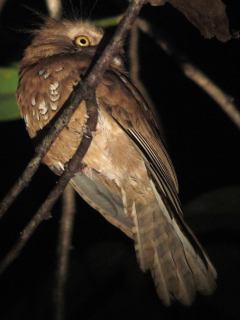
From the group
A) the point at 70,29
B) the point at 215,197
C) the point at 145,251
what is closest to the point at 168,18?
the point at 70,29

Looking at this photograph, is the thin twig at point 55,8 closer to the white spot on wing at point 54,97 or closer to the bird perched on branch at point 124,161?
the bird perched on branch at point 124,161

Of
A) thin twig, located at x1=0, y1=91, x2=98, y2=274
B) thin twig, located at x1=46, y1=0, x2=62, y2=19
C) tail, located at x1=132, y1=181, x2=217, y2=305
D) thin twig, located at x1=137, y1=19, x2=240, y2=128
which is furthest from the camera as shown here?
thin twig, located at x1=46, y1=0, x2=62, y2=19

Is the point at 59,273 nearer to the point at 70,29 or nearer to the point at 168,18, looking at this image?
the point at 70,29

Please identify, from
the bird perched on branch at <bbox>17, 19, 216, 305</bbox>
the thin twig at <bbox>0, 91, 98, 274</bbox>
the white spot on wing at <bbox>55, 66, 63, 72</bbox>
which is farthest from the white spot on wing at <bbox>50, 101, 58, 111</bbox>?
the thin twig at <bbox>0, 91, 98, 274</bbox>

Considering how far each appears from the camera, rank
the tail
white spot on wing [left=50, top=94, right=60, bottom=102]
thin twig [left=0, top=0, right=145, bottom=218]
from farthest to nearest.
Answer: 1. white spot on wing [left=50, top=94, right=60, bottom=102]
2. the tail
3. thin twig [left=0, top=0, right=145, bottom=218]

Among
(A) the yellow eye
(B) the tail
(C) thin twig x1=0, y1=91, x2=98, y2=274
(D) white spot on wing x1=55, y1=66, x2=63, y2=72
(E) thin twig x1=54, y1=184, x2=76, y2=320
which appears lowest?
(B) the tail

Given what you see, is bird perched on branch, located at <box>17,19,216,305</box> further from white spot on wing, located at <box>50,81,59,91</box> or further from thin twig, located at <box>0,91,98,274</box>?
thin twig, located at <box>0,91,98,274</box>

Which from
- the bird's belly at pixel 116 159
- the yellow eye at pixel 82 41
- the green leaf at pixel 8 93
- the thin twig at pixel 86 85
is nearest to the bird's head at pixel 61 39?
the yellow eye at pixel 82 41
